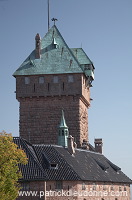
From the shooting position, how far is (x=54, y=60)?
93250 millimetres

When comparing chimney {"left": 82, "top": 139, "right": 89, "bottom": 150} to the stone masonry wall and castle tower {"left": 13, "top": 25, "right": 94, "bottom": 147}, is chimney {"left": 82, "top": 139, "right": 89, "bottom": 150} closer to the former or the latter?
castle tower {"left": 13, "top": 25, "right": 94, "bottom": 147}

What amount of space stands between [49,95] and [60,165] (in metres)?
21.3

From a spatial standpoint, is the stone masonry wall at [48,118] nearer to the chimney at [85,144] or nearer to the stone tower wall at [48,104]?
the stone tower wall at [48,104]

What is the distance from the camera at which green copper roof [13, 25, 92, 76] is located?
303 feet

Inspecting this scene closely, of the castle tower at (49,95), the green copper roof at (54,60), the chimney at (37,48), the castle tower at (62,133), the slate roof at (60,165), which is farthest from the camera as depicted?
the chimney at (37,48)

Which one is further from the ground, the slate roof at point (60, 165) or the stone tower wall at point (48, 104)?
the stone tower wall at point (48, 104)

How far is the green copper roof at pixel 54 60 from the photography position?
92.2 meters

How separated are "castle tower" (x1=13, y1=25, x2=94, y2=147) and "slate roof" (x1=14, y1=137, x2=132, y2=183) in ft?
25.1

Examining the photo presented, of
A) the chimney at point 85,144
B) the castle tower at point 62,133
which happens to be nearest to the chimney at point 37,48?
the castle tower at point 62,133

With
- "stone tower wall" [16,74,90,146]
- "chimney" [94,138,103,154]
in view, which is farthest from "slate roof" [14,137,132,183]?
"chimney" [94,138,103,154]

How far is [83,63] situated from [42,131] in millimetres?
13281

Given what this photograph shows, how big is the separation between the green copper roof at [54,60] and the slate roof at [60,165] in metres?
14.4

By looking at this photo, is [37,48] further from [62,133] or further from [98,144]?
[98,144]

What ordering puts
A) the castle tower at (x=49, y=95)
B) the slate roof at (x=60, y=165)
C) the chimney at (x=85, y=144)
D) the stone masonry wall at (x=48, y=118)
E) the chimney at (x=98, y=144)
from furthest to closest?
1. the chimney at (x=98, y=144)
2. the castle tower at (x=49, y=95)
3. the stone masonry wall at (x=48, y=118)
4. the chimney at (x=85, y=144)
5. the slate roof at (x=60, y=165)
